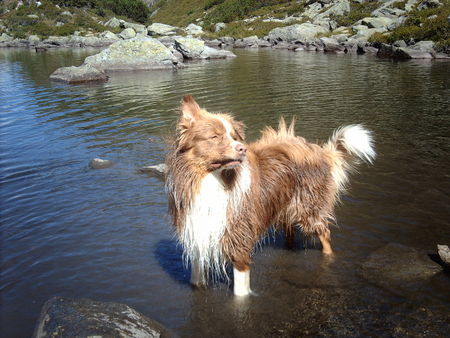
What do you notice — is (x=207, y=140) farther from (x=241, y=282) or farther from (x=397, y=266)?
(x=397, y=266)

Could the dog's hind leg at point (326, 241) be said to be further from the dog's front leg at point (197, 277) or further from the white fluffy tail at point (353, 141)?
the dog's front leg at point (197, 277)

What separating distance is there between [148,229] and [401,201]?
4.90m

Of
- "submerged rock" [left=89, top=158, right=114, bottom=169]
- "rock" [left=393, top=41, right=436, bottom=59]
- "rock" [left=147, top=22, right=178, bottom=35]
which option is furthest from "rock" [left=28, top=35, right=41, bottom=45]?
"submerged rock" [left=89, top=158, right=114, bottom=169]

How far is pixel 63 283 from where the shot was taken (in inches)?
218

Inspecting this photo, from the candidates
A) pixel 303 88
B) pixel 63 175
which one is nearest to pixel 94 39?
pixel 303 88

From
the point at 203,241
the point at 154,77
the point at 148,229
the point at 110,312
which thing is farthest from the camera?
the point at 154,77

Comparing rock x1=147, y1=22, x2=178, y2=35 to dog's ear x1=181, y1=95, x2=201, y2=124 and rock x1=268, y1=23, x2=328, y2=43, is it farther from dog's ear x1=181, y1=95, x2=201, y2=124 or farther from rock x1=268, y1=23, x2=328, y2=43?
dog's ear x1=181, y1=95, x2=201, y2=124

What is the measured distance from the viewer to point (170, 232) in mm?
6879

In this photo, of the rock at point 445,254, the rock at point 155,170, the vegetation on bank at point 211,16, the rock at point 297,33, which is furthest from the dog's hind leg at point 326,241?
the rock at point 297,33

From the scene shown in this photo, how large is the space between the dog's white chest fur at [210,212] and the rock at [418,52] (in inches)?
1221

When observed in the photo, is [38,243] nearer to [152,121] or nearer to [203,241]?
[203,241]

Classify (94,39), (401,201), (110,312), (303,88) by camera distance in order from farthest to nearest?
(94,39) → (303,88) → (401,201) → (110,312)

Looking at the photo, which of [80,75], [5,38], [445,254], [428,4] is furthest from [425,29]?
[5,38]

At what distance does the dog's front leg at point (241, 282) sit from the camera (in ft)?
16.2
